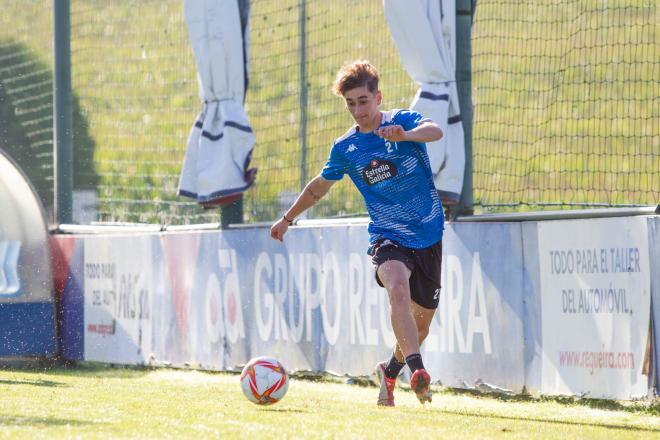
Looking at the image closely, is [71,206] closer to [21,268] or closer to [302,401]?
[21,268]

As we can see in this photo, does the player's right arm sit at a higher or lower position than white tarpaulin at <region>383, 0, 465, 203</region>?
lower

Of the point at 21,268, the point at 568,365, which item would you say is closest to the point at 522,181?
the point at 568,365

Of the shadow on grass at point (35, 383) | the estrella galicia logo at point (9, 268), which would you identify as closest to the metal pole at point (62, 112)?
the estrella galicia logo at point (9, 268)

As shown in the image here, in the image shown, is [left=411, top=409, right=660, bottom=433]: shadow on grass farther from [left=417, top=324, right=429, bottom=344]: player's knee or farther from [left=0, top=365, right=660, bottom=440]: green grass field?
[left=417, top=324, right=429, bottom=344]: player's knee

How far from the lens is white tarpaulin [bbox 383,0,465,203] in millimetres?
9070

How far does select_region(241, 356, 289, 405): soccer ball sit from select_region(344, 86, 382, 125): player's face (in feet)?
4.88

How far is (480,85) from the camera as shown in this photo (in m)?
9.54

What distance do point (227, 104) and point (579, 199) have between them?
354cm

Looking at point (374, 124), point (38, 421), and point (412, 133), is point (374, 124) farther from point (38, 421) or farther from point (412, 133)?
point (38, 421)

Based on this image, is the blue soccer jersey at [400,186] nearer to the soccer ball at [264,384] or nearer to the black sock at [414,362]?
the black sock at [414,362]

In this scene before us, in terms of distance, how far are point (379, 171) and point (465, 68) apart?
2104 mm

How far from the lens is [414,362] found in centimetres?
696

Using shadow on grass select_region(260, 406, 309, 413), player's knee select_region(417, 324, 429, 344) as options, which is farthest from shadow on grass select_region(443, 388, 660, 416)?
shadow on grass select_region(260, 406, 309, 413)

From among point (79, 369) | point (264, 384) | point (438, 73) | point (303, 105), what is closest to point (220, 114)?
point (303, 105)
